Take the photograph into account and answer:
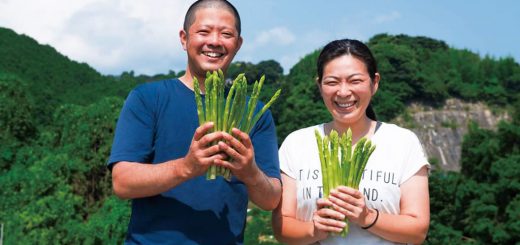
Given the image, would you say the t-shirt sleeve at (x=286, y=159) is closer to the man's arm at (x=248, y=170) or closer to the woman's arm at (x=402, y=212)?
the man's arm at (x=248, y=170)

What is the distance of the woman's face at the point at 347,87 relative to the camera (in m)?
3.86

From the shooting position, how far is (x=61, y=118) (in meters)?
24.7

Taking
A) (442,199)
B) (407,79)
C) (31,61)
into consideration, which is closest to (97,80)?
(31,61)

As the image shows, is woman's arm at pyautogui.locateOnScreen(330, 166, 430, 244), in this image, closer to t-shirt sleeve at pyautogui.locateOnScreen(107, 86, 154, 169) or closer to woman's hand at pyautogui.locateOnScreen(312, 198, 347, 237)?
woman's hand at pyautogui.locateOnScreen(312, 198, 347, 237)

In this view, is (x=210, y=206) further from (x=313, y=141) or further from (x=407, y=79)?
(x=407, y=79)

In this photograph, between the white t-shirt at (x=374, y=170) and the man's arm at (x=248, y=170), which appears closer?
the man's arm at (x=248, y=170)

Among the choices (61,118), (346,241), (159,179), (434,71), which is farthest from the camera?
(434,71)

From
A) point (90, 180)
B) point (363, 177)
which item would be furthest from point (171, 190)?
point (90, 180)

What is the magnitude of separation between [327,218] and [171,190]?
2.70 ft

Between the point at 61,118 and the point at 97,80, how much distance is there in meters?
51.6

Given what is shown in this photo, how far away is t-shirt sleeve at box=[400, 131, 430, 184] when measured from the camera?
153 inches

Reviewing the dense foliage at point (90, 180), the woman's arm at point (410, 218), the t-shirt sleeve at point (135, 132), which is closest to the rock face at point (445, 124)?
the dense foliage at point (90, 180)

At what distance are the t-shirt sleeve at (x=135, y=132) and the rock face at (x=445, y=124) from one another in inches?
3472

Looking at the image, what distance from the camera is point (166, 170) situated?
3256mm
